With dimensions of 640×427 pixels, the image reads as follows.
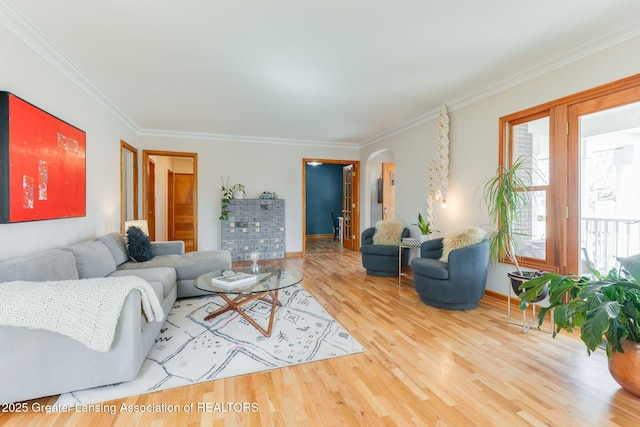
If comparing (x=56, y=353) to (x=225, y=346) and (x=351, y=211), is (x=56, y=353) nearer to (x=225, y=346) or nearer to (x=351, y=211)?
(x=225, y=346)

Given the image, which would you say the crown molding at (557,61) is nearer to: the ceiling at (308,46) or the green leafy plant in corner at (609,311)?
the ceiling at (308,46)

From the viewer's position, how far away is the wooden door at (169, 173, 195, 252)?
8.14m

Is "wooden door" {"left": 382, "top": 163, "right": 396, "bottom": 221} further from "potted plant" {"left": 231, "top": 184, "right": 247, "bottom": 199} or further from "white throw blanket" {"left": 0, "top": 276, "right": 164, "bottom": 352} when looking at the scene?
"white throw blanket" {"left": 0, "top": 276, "right": 164, "bottom": 352}

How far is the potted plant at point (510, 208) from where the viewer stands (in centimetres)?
293

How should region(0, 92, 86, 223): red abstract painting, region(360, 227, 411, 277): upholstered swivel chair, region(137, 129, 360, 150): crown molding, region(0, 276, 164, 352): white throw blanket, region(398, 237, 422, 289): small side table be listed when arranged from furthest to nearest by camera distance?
region(137, 129, 360, 150): crown molding
region(360, 227, 411, 277): upholstered swivel chair
region(398, 237, 422, 289): small side table
region(0, 92, 86, 223): red abstract painting
region(0, 276, 164, 352): white throw blanket

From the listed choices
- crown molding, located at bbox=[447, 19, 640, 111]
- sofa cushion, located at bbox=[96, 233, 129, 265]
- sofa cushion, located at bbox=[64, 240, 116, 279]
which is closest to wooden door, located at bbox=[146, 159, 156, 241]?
sofa cushion, located at bbox=[96, 233, 129, 265]

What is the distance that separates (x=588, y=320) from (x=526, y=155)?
219 cm

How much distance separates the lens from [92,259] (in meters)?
2.71

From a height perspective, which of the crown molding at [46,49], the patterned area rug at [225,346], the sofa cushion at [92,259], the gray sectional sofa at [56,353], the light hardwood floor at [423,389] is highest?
the crown molding at [46,49]

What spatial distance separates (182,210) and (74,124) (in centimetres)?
528

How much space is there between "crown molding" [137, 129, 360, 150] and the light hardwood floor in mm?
4616

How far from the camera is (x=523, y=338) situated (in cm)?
255

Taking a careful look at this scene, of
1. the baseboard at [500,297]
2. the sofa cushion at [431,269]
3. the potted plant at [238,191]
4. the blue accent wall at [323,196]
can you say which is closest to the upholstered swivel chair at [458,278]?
the sofa cushion at [431,269]

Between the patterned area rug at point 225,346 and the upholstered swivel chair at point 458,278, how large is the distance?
1.21 meters
